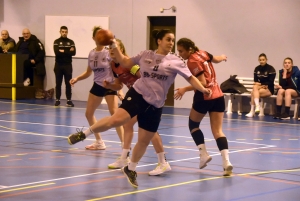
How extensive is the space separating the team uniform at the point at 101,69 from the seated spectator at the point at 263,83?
7.65 metres

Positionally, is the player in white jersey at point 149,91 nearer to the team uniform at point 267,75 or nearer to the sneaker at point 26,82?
the team uniform at point 267,75

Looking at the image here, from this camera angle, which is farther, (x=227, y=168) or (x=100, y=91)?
(x=100, y=91)

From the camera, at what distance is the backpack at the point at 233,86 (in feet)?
57.2

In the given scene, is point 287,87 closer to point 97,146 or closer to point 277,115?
point 277,115

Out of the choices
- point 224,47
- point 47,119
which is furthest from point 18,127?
point 224,47

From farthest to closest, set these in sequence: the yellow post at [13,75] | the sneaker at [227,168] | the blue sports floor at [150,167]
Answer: the yellow post at [13,75]
the sneaker at [227,168]
the blue sports floor at [150,167]

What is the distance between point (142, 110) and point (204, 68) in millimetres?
1391

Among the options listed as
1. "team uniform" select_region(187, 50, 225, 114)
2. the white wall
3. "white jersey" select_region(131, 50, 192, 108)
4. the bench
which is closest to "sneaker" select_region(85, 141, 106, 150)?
"team uniform" select_region(187, 50, 225, 114)

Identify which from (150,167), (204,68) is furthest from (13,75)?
(204,68)

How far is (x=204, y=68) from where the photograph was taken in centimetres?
801

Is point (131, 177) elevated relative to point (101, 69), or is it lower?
lower

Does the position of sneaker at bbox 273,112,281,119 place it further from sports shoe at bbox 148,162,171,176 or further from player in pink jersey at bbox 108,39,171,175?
sports shoe at bbox 148,162,171,176

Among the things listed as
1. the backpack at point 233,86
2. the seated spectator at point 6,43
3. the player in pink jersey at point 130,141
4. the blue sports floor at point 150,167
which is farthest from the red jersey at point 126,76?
the seated spectator at point 6,43

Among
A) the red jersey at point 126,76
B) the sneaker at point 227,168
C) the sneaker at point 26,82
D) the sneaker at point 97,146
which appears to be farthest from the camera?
the sneaker at point 26,82
